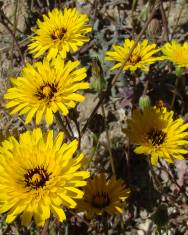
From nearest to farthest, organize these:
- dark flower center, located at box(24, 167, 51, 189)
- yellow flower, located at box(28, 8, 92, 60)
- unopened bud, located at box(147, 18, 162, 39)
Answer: dark flower center, located at box(24, 167, 51, 189)
yellow flower, located at box(28, 8, 92, 60)
unopened bud, located at box(147, 18, 162, 39)

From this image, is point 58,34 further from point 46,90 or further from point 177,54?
point 177,54

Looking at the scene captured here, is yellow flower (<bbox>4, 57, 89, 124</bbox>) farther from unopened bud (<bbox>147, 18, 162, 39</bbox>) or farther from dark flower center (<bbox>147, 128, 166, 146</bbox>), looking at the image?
unopened bud (<bbox>147, 18, 162, 39</bbox>)

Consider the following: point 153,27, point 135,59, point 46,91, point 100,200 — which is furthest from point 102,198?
point 153,27

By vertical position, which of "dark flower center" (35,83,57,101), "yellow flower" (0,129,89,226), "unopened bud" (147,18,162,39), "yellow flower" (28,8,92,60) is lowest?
"yellow flower" (0,129,89,226)

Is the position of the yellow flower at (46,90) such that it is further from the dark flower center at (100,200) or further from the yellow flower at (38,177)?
the dark flower center at (100,200)

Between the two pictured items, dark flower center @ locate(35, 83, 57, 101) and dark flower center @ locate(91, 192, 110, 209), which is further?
dark flower center @ locate(91, 192, 110, 209)

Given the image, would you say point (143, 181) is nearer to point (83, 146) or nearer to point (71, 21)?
point (83, 146)

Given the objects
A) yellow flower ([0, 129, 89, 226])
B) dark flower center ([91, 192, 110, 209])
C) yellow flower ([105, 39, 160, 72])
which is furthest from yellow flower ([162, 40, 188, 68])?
yellow flower ([0, 129, 89, 226])

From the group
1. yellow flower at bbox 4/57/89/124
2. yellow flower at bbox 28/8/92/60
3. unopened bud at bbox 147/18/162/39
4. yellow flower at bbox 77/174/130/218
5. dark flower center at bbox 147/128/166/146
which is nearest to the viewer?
yellow flower at bbox 4/57/89/124
